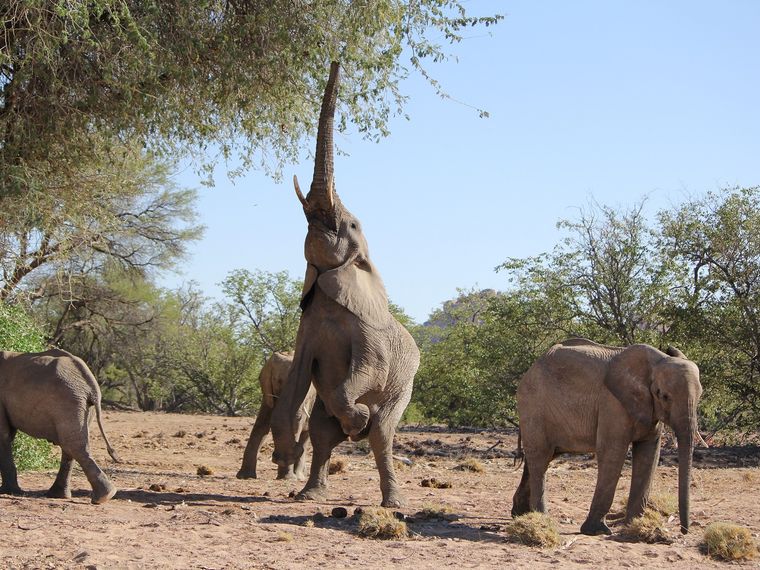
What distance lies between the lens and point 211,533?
28.8 ft

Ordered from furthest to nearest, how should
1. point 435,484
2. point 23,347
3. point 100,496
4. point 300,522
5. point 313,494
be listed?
point 435,484 < point 23,347 < point 313,494 < point 100,496 < point 300,522

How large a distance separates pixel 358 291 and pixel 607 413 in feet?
9.84

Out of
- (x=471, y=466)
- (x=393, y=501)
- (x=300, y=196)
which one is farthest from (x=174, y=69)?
(x=471, y=466)

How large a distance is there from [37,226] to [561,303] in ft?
41.7

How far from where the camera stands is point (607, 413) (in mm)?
9742

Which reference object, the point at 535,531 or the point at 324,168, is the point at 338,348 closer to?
the point at 324,168

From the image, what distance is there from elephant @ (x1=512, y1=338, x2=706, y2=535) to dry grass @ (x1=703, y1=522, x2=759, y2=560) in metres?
0.26

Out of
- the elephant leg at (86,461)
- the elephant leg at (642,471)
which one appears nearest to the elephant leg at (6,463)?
the elephant leg at (86,461)

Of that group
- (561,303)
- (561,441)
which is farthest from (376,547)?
(561,303)

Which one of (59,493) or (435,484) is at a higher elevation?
(435,484)

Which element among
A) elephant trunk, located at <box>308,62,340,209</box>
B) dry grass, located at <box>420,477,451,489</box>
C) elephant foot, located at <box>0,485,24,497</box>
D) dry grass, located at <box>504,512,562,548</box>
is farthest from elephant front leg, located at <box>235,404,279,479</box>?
dry grass, located at <box>504,512,562,548</box>

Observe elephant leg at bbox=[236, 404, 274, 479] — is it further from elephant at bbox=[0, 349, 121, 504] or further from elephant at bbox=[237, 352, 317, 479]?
elephant at bbox=[0, 349, 121, 504]

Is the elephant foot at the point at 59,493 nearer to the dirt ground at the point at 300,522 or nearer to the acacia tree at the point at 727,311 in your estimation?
the dirt ground at the point at 300,522

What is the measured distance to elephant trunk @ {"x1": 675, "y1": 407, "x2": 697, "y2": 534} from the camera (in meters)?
8.94
